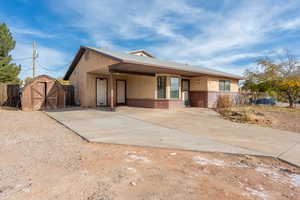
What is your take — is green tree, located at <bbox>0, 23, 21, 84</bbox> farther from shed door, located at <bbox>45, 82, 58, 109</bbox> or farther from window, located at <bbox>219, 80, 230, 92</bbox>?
window, located at <bbox>219, 80, 230, 92</bbox>

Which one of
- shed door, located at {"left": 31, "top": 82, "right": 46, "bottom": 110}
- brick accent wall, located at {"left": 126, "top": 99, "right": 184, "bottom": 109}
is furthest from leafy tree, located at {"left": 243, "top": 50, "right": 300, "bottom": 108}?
shed door, located at {"left": 31, "top": 82, "right": 46, "bottom": 110}

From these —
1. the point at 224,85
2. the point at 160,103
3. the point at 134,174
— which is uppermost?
the point at 224,85

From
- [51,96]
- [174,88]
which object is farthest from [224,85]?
[51,96]

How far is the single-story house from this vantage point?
1097 cm

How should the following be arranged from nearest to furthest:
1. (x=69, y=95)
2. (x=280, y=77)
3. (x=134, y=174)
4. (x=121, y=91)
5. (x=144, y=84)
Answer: (x=134, y=174) < (x=144, y=84) < (x=121, y=91) < (x=69, y=95) < (x=280, y=77)

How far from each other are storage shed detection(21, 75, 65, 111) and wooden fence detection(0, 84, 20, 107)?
260cm

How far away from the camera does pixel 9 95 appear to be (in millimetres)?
12297

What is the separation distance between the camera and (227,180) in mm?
2404

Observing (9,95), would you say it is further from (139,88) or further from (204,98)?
(204,98)

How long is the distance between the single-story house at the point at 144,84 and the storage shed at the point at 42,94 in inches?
70.5

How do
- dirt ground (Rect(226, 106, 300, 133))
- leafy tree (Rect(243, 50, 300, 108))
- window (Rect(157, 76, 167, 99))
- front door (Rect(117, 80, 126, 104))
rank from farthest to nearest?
leafy tree (Rect(243, 50, 300, 108)) → front door (Rect(117, 80, 126, 104)) → window (Rect(157, 76, 167, 99)) → dirt ground (Rect(226, 106, 300, 133))

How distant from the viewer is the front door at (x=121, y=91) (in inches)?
533

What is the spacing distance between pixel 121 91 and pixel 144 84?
2.92m

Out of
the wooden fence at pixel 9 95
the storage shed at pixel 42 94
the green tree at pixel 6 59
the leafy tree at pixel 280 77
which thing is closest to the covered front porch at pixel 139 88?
the storage shed at pixel 42 94
